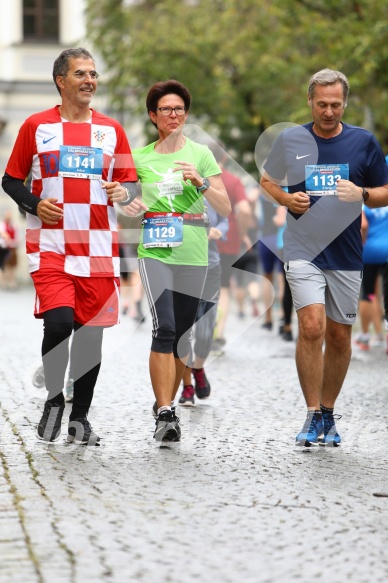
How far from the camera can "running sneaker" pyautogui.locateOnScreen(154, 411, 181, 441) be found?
6938 mm

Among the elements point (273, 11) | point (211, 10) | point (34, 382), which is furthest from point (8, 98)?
point (34, 382)

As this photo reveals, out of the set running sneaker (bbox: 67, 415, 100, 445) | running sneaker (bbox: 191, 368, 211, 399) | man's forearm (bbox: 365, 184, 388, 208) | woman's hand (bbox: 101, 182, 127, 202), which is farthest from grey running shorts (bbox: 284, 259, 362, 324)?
running sneaker (bbox: 191, 368, 211, 399)

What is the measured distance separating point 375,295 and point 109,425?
19.5ft

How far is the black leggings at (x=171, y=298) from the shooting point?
7039mm

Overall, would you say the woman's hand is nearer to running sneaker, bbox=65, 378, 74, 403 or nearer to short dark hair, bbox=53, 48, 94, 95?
short dark hair, bbox=53, 48, 94, 95

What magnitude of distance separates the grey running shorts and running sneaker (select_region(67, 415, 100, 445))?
126 centimetres

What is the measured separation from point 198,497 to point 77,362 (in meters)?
1.72

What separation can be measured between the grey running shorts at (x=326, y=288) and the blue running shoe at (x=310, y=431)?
0.53 metres

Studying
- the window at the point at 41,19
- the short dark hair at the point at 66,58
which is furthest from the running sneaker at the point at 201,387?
the window at the point at 41,19

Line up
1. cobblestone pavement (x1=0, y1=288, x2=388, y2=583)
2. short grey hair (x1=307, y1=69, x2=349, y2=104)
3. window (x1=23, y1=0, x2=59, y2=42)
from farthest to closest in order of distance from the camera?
window (x1=23, y1=0, x2=59, y2=42)
short grey hair (x1=307, y1=69, x2=349, y2=104)
cobblestone pavement (x1=0, y1=288, x2=388, y2=583)

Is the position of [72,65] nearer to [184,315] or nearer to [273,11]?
[184,315]

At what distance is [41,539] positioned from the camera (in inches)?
184

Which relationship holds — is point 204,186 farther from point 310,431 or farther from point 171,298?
point 310,431

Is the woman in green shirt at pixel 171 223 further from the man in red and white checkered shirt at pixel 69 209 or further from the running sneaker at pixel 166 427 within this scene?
the man in red and white checkered shirt at pixel 69 209
